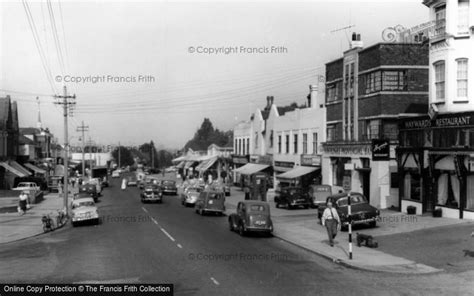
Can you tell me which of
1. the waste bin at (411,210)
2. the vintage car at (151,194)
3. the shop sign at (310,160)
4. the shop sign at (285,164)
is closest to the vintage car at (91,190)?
the vintage car at (151,194)

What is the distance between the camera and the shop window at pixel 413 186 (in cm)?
3133

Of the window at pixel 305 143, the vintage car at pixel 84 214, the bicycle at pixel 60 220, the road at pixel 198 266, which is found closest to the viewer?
the road at pixel 198 266

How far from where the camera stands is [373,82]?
38219mm

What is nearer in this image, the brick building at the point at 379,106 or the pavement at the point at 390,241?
the pavement at the point at 390,241

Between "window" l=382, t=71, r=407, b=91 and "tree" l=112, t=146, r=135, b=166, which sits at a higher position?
"window" l=382, t=71, r=407, b=91

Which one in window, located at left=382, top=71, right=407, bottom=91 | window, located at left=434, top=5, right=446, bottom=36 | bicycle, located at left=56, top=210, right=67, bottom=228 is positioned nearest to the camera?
window, located at left=434, top=5, right=446, bottom=36

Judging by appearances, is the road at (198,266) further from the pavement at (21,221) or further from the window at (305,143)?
the window at (305,143)

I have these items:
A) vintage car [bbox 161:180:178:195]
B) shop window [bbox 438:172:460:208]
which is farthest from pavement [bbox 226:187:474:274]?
vintage car [bbox 161:180:178:195]

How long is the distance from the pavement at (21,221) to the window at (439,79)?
22.7 m

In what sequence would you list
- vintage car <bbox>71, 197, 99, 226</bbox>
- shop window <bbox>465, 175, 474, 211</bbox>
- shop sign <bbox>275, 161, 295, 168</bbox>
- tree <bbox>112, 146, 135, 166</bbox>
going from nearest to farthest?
shop window <bbox>465, 175, 474, 211</bbox>, vintage car <bbox>71, 197, 99, 226</bbox>, shop sign <bbox>275, 161, 295, 168</bbox>, tree <bbox>112, 146, 135, 166</bbox>

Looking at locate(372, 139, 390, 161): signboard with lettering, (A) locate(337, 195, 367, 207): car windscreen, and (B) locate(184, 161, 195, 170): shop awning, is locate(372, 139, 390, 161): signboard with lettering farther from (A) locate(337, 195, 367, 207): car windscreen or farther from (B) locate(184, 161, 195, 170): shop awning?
(B) locate(184, 161, 195, 170): shop awning

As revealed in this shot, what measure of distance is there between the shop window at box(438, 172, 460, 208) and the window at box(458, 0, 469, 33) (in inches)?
298

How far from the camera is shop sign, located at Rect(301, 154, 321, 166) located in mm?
47559

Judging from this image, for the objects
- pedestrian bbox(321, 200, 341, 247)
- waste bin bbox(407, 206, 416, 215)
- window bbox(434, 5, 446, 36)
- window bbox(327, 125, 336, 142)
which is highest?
window bbox(434, 5, 446, 36)
